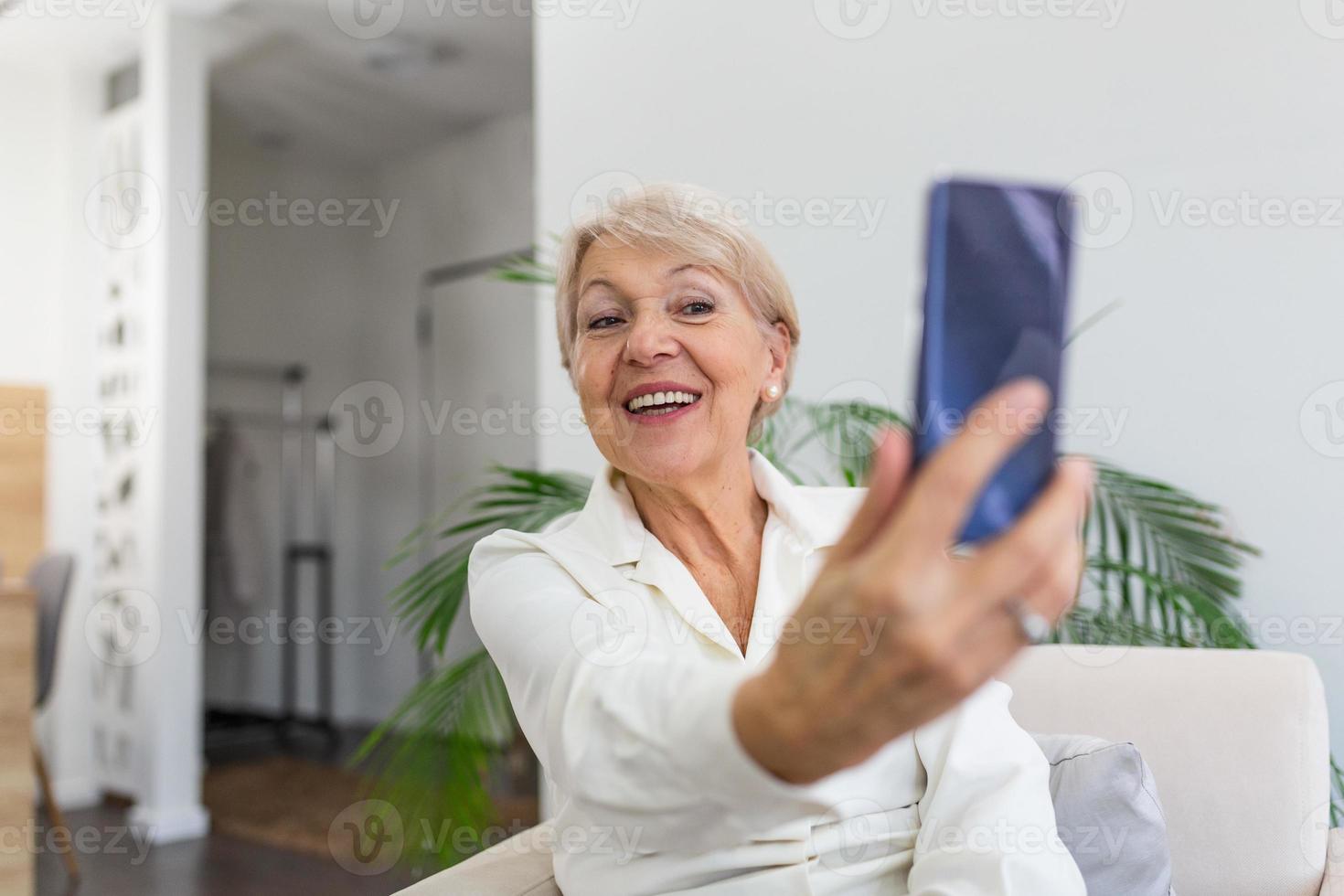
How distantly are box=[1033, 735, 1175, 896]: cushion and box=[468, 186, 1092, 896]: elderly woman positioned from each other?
10 centimetres

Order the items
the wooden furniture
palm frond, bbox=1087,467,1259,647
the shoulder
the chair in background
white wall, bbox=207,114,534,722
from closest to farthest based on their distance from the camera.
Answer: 1. the shoulder
2. palm frond, bbox=1087,467,1259,647
3. the wooden furniture
4. the chair in background
5. white wall, bbox=207,114,534,722

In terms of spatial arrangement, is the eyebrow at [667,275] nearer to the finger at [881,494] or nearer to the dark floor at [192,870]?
the finger at [881,494]

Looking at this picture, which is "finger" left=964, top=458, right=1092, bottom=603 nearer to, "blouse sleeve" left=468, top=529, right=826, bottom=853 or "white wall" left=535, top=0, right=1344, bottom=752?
"blouse sleeve" left=468, top=529, right=826, bottom=853

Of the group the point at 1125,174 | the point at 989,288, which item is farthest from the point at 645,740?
the point at 1125,174

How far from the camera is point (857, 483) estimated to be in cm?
226

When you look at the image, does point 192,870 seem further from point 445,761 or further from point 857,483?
point 857,483

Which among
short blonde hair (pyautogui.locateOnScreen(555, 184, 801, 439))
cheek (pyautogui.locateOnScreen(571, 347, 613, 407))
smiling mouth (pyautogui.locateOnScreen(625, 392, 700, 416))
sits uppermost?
short blonde hair (pyautogui.locateOnScreen(555, 184, 801, 439))

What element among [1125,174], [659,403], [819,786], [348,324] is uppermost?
[348,324]

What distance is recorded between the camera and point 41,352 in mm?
4820

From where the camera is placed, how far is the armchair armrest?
55.1 inches

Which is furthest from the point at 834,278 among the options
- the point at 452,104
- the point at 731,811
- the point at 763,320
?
the point at 452,104

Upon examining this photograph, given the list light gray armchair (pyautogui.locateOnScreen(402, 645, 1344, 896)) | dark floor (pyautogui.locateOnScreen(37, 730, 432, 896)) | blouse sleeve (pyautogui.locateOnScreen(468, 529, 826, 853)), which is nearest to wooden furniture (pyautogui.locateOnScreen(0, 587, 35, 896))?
dark floor (pyautogui.locateOnScreen(37, 730, 432, 896))

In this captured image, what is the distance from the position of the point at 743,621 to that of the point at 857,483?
3.00 feet

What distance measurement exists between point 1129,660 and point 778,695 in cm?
113
